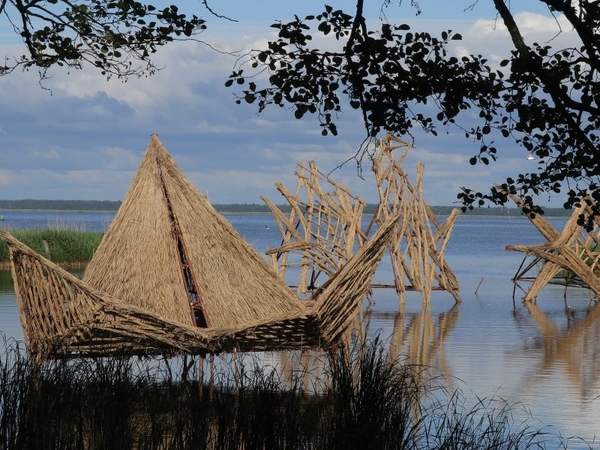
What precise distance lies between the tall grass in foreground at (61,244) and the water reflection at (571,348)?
298 inches

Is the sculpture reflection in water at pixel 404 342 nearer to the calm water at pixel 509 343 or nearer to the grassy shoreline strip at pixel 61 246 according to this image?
the calm water at pixel 509 343

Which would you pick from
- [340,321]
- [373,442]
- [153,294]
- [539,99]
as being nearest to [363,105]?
[539,99]

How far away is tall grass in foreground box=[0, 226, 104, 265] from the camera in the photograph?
1719 centimetres

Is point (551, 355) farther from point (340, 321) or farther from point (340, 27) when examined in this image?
point (340, 27)

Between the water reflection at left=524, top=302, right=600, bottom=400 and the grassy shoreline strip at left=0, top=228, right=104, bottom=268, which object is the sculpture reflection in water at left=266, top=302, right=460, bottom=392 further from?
the grassy shoreline strip at left=0, top=228, right=104, bottom=268

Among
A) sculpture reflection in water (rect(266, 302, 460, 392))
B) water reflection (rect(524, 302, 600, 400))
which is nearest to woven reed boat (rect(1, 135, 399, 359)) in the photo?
sculpture reflection in water (rect(266, 302, 460, 392))

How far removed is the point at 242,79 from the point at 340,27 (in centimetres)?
41

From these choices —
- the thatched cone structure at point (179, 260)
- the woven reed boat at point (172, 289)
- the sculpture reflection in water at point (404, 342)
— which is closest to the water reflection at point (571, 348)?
the sculpture reflection in water at point (404, 342)

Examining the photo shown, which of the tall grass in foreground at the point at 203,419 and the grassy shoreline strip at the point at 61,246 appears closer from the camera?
the tall grass in foreground at the point at 203,419

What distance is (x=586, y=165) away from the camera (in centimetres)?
402

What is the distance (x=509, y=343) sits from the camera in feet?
30.2

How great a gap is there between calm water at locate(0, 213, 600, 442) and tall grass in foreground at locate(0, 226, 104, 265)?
1.21 meters

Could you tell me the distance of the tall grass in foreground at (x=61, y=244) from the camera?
17188mm

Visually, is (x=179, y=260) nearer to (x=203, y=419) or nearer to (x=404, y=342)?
(x=404, y=342)
